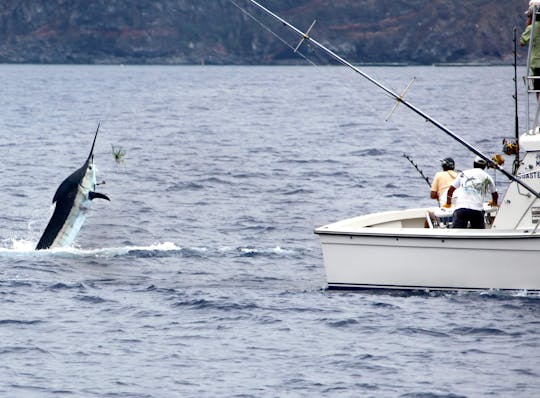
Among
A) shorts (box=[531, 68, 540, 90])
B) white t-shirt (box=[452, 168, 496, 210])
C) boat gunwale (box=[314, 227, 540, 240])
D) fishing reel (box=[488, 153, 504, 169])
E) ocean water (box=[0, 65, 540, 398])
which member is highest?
shorts (box=[531, 68, 540, 90])

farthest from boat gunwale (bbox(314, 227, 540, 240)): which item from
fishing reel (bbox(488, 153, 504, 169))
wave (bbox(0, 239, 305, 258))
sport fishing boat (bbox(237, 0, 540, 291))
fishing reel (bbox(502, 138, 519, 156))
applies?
wave (bbox(0, 239, 305, 258))

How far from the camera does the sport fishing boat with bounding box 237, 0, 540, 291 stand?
19656 mm

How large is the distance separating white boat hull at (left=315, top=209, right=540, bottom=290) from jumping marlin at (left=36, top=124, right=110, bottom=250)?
5592 mm

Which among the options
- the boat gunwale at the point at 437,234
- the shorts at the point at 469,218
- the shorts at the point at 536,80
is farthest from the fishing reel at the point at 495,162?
the shorts at the point at 536,80

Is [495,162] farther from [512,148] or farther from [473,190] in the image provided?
[512,148]

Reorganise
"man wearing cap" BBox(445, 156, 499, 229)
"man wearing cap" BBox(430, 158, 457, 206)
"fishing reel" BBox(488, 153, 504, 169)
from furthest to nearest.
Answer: "man wearing cap" BBox(430, 158, 457, 206) → "man wearing cap" BBox(445, 156, 499, 229) → "fishing reel" BBox(488, 153, 504, 169)

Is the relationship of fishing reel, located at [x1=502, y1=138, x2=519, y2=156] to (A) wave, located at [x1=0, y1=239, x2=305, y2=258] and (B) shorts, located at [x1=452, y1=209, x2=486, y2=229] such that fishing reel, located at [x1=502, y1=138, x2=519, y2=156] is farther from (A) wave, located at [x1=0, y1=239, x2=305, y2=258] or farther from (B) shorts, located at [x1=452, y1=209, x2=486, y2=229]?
(A) wave, located at [x1=0, y1=239, x2=305, y2=258]

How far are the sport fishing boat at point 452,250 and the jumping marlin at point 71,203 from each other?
18.4 feet

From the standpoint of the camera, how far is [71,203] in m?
24.1

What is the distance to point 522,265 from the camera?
19.7 meters

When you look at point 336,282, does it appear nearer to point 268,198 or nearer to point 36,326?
point 36,326

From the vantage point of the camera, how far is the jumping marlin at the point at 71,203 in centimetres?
2406

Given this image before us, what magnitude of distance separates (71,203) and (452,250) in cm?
737

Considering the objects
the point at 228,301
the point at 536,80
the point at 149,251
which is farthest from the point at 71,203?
the point at 536,80
